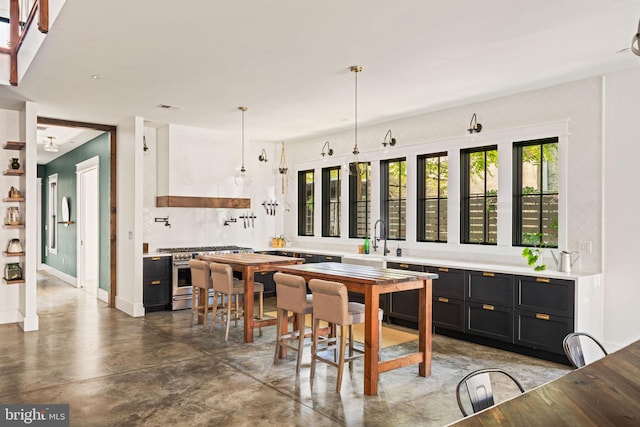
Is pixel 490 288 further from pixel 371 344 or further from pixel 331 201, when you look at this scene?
pixel 331 201

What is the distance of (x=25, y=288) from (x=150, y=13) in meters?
4.35

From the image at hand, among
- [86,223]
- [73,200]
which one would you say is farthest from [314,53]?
[73,200]

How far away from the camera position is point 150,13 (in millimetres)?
3379

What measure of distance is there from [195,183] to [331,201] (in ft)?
7.51

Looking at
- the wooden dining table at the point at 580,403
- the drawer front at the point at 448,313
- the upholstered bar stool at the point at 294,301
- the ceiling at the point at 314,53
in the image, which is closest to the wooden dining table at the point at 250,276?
the upholstered bar stool at the point at 294,301

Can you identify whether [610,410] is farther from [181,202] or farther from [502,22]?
[181,202]

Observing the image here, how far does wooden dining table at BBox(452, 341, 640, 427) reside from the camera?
1.54 m

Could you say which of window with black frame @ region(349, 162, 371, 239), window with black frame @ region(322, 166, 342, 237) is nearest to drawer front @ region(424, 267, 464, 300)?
window with black frame @ region(349, 162, 371, 239)

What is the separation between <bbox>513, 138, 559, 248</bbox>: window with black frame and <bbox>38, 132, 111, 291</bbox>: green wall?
5967 millimetres

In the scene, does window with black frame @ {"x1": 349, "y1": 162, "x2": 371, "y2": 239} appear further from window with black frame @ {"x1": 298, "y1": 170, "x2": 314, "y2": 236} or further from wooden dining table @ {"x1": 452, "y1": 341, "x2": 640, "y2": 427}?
wooden dining table @ {"x1": 452, "y1": 341, "x2": 640, "y2": 427}

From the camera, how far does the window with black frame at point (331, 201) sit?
8.20m

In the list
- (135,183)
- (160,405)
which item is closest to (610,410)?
(160,405)

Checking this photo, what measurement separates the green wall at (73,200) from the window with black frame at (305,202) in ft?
10.7

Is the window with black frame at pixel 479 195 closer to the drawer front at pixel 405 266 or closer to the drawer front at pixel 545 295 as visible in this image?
the drawer front at pixel 405 266
